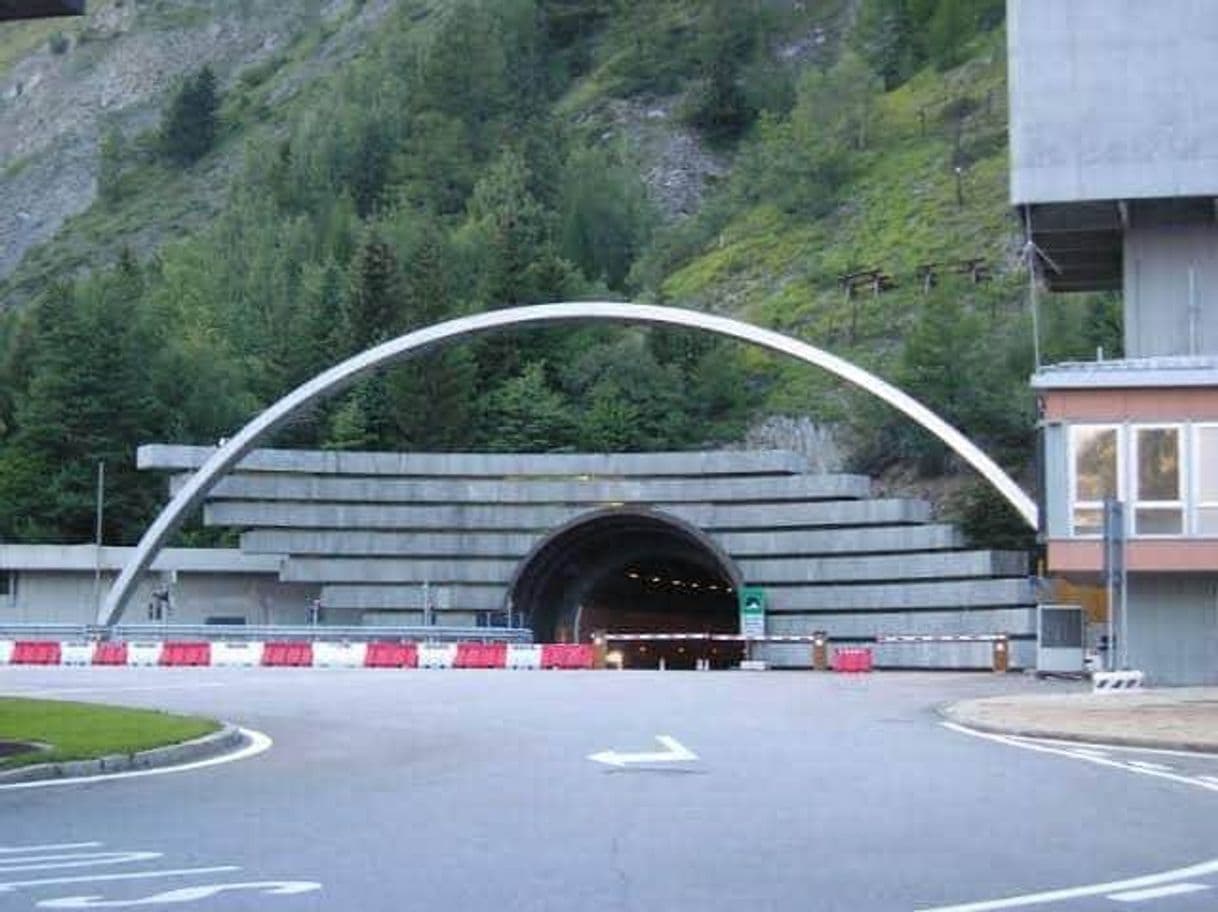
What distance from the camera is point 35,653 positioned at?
50562mm

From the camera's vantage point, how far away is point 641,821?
14070mm

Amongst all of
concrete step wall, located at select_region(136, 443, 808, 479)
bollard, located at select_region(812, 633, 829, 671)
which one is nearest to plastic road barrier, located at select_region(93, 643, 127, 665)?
concrete step wall, located at select_region(136, 443, 808, 479)

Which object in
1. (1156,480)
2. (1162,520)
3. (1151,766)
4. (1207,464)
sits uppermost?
(1207,464)

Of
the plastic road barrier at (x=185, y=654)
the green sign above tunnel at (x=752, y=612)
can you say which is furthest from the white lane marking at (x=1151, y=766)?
the green sign above tunnel at (x=752, y=612)

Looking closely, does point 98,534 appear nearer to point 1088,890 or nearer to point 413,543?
point 413,543

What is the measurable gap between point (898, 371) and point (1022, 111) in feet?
127

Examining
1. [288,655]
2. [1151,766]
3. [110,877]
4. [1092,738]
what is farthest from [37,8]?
[288,655]

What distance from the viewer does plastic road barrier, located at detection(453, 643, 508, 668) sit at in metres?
49.0

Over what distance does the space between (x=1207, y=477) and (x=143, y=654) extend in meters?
27.1

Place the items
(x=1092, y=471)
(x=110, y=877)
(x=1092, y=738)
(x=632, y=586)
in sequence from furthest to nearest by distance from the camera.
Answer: (x=632, y=586) < (x=1092, y=471) < (x=1092, y=738) < (x=110, y=877)

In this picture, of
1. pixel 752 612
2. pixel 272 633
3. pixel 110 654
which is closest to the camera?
pixel 110 654

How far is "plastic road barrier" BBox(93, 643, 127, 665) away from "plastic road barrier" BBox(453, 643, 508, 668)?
8724 millimetres

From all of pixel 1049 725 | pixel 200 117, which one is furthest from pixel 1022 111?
pixel 200 117

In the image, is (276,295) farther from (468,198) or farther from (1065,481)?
(1065,481)
